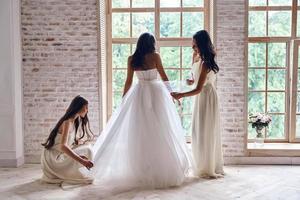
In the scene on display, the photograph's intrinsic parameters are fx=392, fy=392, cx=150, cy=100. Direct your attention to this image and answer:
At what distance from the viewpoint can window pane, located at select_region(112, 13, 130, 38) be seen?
236 inches

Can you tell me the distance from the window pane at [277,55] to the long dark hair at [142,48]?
214cm

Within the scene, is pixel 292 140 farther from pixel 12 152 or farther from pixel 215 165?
pixel 12 152

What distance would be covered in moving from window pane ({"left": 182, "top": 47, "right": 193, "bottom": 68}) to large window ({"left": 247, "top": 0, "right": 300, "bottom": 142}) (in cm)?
86

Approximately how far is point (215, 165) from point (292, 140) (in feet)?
5.17

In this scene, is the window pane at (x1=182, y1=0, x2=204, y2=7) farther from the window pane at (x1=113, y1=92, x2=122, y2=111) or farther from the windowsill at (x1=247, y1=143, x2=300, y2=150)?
the windowsill at (x1=247, y1=143, x2=300, y2=150)

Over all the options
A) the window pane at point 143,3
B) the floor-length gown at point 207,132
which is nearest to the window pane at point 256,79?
the floor-length gown at point 207,132

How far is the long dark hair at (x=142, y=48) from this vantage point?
4625 mm

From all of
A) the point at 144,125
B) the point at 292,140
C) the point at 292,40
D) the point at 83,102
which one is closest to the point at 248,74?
the point at 292,40

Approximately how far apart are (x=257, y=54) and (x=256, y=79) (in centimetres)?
37

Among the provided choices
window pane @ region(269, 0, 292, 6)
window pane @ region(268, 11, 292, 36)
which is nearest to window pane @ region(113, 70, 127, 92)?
window pane @ region(268, 11, 292, 36)

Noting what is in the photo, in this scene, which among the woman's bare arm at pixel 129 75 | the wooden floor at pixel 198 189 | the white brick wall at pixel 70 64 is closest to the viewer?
the wooden floor at pixel 198 189

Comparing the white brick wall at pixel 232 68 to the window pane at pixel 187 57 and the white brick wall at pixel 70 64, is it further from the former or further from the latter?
the window pane at pixel 187 57

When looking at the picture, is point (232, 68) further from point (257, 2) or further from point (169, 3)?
point (169, 3)

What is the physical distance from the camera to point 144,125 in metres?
4.53
